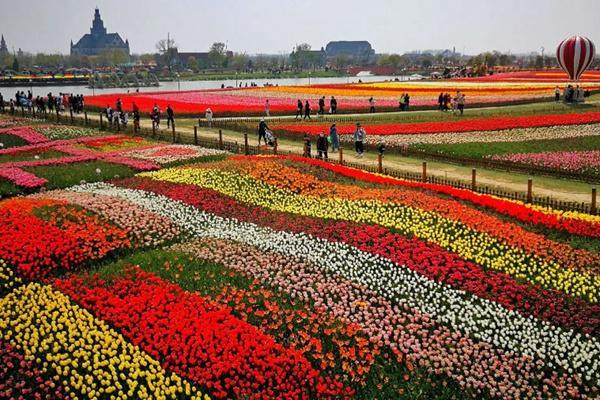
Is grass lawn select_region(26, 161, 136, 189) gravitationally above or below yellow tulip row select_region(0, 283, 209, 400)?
above

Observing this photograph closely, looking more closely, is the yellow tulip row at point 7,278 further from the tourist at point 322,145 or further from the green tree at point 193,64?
the green tree at point 193,64

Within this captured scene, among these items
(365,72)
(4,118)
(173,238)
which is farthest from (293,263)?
(365,72)

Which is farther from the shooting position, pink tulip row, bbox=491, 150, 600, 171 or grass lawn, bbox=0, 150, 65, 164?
grass lawn, bbox=0, 150, 65, 164

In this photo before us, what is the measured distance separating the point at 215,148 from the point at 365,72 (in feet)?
527

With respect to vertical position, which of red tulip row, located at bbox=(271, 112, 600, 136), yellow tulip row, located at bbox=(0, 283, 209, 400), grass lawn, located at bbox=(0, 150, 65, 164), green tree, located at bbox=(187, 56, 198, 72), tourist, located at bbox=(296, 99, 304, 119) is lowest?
yellow tulip row, located at bbox=(0, 283, 209, 400)

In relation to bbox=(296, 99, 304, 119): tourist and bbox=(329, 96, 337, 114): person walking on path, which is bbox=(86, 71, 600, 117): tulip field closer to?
bbox=(329, 96, 337, 114): person walking on path

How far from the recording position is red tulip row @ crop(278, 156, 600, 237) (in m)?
15.9

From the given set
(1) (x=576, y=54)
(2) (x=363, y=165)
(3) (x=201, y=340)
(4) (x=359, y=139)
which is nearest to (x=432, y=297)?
(3) (x=201, y=340)

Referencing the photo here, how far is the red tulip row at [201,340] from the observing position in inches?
373

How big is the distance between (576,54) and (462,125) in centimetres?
1798

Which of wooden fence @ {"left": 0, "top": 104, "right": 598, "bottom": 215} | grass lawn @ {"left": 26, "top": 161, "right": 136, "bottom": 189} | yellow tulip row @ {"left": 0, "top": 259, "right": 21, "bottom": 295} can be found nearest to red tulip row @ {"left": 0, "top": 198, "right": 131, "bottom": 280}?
yellow tulip row @ {"left": 0, "top": 259, "right": 21, "bottom": 295}

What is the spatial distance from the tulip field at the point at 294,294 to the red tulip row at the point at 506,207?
0.24ft

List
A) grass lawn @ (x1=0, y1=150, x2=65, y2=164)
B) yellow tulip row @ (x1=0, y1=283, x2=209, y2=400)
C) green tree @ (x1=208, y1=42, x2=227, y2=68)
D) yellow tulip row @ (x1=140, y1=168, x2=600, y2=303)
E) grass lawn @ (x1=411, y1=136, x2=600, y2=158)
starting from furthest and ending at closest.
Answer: green tree @ (x1=208, y1=42, x2=227, y2=68) < grass lawn @ (x1=411, y1=136, x2=600, y2=158) < grass lawn @ (x1=0, y1=150, x2=65, y2=164) < yellow tulip row @ (x1=140, y1=168, x2=600, y2=303) < yellow tulip row @ (x1=0, y1=283, x2=209, y2=400)

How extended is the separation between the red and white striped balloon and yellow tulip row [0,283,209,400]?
46.0 meters
